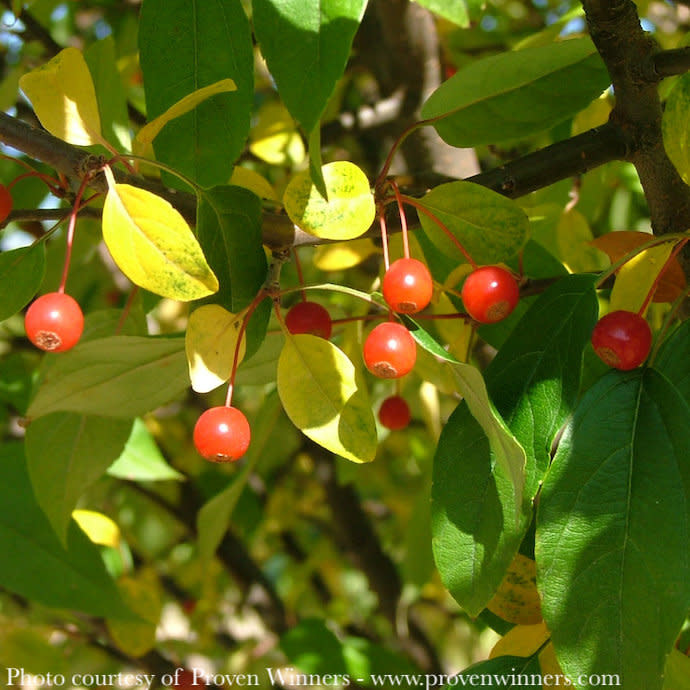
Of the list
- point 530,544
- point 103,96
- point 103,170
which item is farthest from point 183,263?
point 103,96

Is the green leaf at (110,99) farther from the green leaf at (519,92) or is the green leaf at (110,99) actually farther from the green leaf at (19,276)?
the green leaf at (519,92)

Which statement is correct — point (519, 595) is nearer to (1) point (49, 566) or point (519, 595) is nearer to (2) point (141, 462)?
(1) point (49, 566)

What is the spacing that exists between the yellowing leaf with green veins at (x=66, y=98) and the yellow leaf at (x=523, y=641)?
0.68m

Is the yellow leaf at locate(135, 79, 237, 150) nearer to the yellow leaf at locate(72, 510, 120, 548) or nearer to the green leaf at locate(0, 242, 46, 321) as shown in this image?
the green leaf at locate(0, 242, 46, 321)

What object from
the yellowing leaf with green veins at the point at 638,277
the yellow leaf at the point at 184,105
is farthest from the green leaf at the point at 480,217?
the yellow leaf at the point at 184,105

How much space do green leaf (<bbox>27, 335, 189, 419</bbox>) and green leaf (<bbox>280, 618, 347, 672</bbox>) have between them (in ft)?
2.46

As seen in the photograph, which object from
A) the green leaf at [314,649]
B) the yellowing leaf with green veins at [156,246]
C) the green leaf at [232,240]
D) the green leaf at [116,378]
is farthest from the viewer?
the green leaf at [314,649]

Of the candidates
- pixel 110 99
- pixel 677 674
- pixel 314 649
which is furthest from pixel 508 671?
pixel 110 99

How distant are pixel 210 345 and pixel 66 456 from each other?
0.49 m

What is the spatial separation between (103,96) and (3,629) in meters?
0.95

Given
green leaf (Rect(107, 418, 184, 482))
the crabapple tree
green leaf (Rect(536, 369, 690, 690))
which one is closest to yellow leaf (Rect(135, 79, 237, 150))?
the crabapple tree

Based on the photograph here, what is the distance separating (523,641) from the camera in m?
0.95

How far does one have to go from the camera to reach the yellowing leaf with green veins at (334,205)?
747 mm

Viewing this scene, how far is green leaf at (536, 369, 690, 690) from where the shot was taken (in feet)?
2.33
